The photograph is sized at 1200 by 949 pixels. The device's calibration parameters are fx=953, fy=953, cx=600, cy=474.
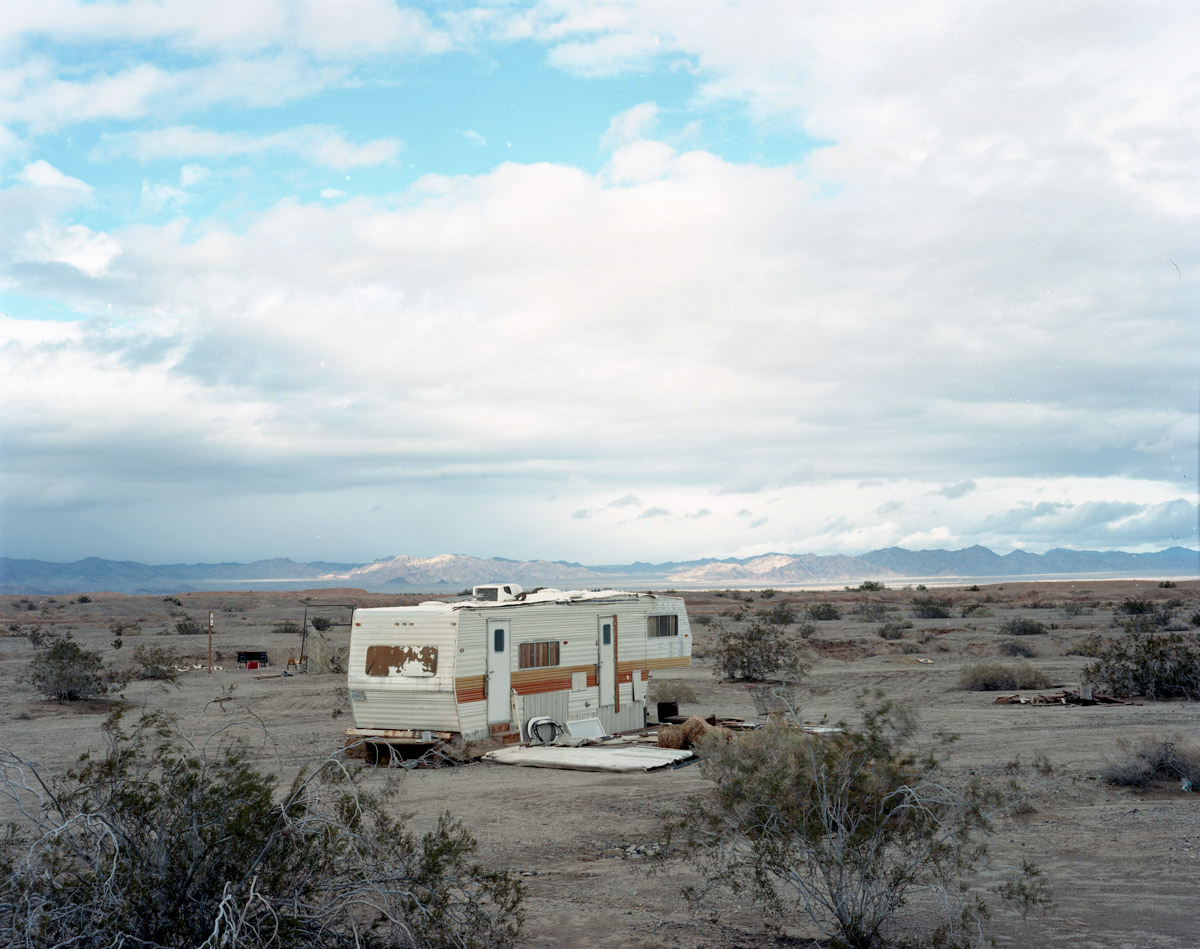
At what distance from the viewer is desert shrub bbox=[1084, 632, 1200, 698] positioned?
1964 cm

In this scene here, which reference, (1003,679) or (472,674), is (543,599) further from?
(1003,679)

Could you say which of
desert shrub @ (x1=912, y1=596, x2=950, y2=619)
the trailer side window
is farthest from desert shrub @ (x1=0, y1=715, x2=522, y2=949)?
desert shrub @ (x1=912, y1=596, x2=950, y2=619)

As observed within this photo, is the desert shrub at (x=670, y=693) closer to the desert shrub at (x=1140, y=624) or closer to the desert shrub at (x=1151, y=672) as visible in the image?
the desert shrub at (x=1151, y=672)

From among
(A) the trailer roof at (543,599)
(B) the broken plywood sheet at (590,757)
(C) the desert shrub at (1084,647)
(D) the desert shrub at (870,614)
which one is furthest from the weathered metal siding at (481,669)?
(D) the desert shrub at (870,614)

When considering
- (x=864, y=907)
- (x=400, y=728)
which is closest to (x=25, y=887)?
(x=864, y=907)

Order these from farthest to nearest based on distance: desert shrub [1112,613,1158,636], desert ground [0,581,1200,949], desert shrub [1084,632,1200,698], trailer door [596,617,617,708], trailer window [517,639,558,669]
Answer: desert shrub [1112,613,1158,636], desert shrub [1084,632,1200,698], trailer door [596,617,617,708], trailer window [517,639,558,669], desert ground [0,581,1200,949]

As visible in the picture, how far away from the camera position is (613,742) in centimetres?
1590

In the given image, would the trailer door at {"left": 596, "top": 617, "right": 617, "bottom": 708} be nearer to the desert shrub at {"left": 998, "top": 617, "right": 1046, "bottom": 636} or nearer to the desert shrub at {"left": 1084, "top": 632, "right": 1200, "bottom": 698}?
the desert shrub at {"left": 1084, "top": 632, "right": 1200, "bottom": 698}

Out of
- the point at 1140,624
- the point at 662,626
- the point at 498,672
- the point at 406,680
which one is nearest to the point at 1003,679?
the point at 662,626

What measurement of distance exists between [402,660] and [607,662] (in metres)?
4.13

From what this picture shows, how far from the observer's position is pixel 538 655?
→ 52.1 ft

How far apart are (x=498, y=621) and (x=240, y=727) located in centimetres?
579

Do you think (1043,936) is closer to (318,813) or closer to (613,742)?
(318,813)

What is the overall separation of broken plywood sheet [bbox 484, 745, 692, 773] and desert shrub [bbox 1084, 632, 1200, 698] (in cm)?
1109
